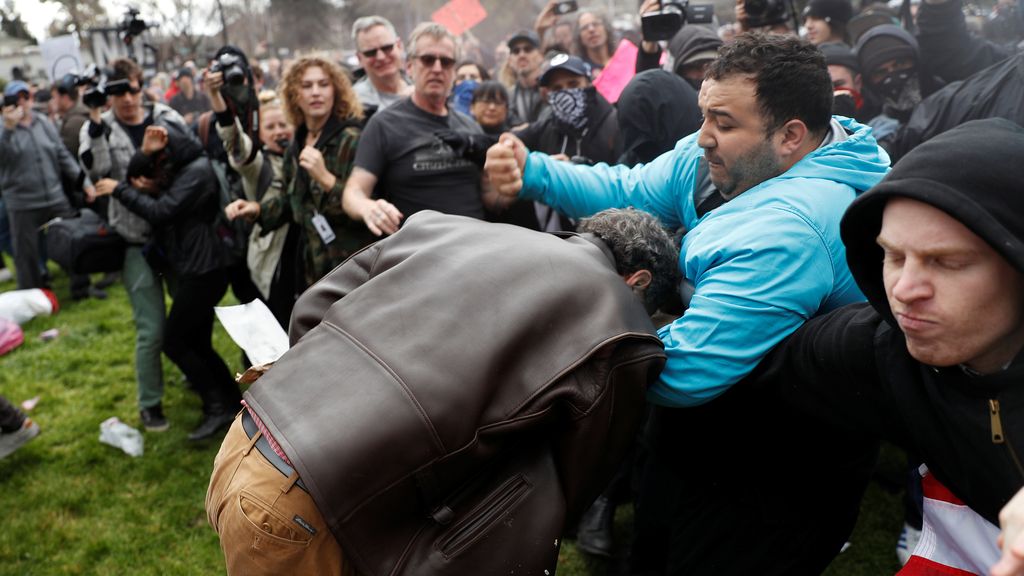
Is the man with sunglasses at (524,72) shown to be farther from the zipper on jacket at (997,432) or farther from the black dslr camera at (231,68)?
the zipper on jacket at (997,432)

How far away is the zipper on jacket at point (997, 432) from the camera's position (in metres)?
1.22

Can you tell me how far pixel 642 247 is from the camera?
2.05 meters

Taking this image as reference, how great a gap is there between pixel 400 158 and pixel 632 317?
2.18 metres

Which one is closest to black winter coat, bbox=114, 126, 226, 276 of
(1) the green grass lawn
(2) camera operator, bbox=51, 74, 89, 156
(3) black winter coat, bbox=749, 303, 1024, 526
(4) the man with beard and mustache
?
(1) the green grass lawn

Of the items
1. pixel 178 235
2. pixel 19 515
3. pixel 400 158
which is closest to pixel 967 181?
pixel 400 158

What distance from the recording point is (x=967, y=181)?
1189 mm

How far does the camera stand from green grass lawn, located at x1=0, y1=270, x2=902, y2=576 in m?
3.40

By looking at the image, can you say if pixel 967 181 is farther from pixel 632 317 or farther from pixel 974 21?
pixel 974 21

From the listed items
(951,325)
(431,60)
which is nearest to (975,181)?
(951,325)

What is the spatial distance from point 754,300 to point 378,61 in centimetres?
332

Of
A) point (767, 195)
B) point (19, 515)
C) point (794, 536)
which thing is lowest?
point (19, 515)

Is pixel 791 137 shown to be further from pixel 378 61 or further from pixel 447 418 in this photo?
pixel 378 61

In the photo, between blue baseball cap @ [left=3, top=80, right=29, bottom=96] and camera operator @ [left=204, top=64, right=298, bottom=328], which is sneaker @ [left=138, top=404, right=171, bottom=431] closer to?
camera operator @ [left=204, top=64, right=298, bottom=328]

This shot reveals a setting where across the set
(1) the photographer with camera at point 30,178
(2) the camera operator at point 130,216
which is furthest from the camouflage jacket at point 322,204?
(1) the photographer with camera at point 30,178
